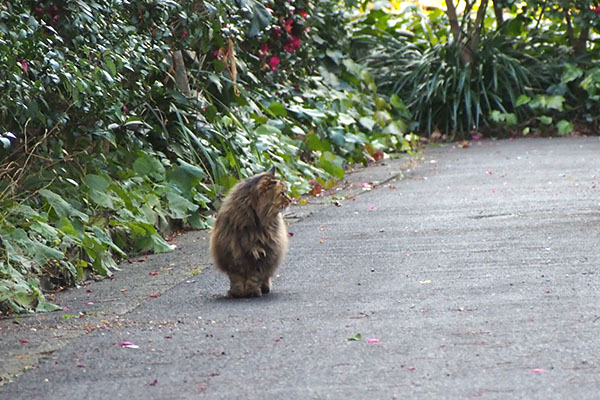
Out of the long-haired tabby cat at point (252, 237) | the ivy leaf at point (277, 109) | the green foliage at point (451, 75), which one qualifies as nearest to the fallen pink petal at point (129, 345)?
the long-haired tabby cat at point (252, 237)

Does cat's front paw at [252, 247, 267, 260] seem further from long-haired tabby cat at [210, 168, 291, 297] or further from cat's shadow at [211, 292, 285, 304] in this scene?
cat's shadow at [211, 292, 285, 304]

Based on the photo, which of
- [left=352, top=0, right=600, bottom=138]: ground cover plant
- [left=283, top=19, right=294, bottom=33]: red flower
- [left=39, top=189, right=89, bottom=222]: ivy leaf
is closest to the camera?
[left=39, top=189, right=89, bottom=222]: ivy leaf

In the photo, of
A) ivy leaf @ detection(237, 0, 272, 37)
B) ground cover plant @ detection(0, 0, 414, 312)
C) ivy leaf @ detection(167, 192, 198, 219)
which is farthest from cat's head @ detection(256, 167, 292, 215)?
ivy leaf @ detection(237, 0, 272, 37)

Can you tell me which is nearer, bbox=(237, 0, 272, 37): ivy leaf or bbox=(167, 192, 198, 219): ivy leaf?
bbox=(167, 192, 198, 219): ivy leaf

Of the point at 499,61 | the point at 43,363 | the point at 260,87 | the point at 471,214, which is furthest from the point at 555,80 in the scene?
the point at 43,363

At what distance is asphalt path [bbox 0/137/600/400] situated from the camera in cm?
439

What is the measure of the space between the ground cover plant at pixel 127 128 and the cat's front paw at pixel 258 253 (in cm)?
123

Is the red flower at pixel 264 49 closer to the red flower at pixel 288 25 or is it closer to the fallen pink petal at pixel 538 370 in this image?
the red flower at pixel 288 25

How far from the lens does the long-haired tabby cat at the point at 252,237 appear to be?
6309mm

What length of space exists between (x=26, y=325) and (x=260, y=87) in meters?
7.62

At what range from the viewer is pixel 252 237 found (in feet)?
20.7

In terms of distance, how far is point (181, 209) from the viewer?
8.86 meters

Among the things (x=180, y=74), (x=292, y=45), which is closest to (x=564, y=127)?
(x=292, y=45)

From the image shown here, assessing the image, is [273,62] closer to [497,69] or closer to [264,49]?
[264,49]
